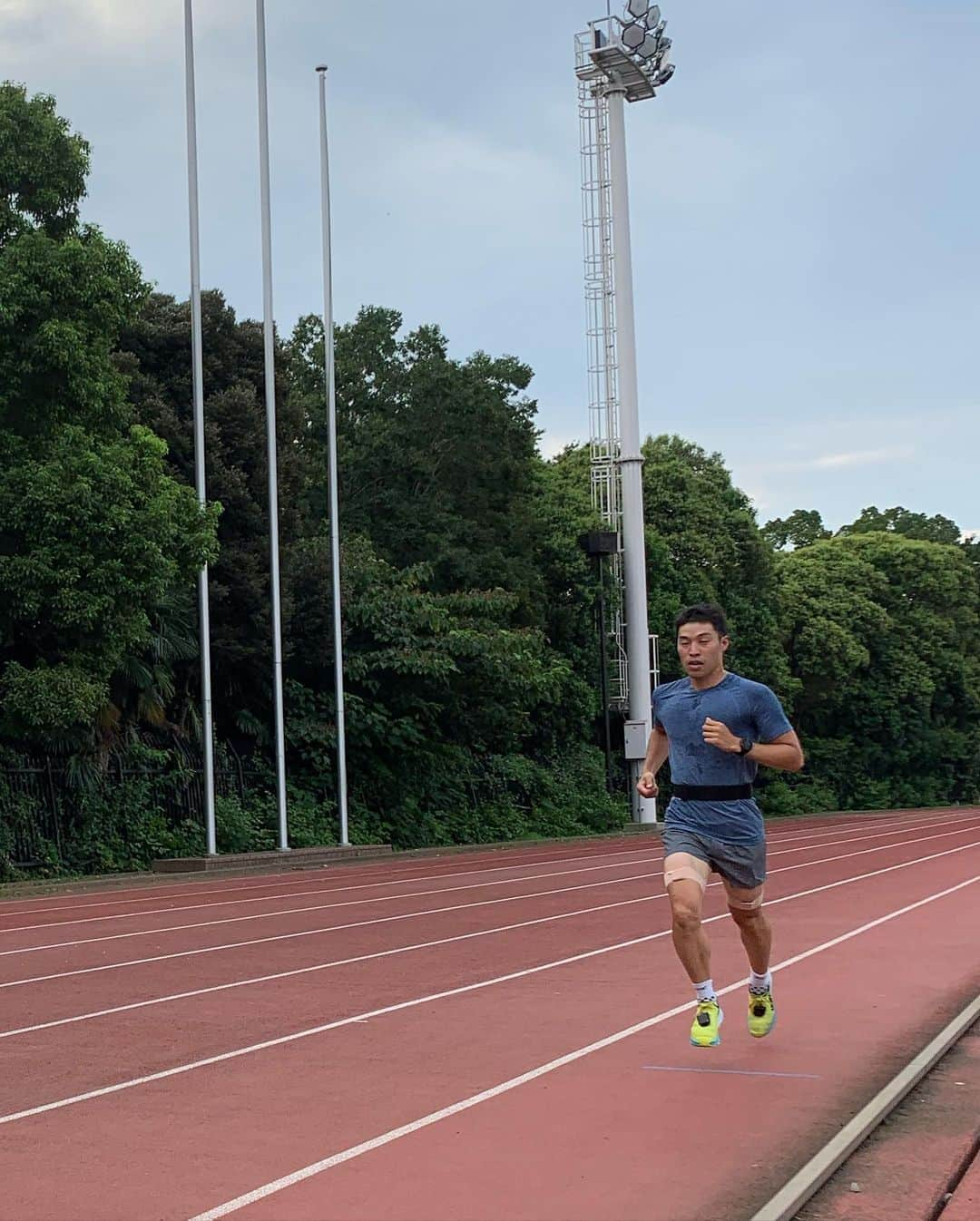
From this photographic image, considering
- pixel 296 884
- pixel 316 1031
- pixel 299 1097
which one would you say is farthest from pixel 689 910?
pixel 296 884

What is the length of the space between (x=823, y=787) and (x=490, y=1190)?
58.8 metres

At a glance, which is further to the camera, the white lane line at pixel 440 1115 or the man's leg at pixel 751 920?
the man's leg at pixel 751 920

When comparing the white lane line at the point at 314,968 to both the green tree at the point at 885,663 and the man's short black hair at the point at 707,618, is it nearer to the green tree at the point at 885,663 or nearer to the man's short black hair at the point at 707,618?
the man's short black hair at the point at 707,618

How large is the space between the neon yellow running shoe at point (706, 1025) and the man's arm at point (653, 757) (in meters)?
1.01

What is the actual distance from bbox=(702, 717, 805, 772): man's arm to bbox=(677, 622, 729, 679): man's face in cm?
25

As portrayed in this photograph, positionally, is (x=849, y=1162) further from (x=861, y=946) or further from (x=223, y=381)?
(x=223, y=381)

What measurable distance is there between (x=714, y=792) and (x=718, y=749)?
8.7 inches

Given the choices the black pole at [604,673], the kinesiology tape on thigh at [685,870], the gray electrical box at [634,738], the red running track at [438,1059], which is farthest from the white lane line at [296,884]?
the kinesiology tape on thigh at [685,870]

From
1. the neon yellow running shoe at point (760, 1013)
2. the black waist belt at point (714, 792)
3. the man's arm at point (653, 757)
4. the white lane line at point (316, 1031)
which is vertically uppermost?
the man's arm at point (653, 757)

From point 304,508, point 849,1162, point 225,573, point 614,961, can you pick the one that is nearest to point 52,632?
point 225,573

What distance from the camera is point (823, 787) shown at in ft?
204

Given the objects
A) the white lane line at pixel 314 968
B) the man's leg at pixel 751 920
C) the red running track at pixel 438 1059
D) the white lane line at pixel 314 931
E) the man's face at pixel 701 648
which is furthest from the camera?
the white lane line at pixel 314 931

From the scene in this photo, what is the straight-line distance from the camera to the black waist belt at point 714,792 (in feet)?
23.8

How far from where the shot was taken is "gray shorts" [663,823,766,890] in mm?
7277
